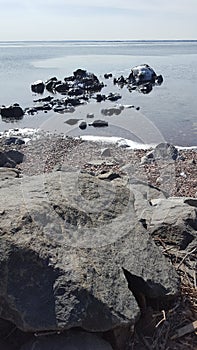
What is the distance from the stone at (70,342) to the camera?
3121 mm

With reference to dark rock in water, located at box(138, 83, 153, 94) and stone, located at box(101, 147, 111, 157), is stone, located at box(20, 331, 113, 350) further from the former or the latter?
dark rock in water, located at box(138, 83, 153, 94)

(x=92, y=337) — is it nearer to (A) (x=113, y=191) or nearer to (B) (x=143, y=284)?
(B) (x=143, y=284)

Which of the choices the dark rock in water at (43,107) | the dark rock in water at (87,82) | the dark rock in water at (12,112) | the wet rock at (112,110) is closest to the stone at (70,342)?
the wet rock at (112,110)

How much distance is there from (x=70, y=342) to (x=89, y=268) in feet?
1.73

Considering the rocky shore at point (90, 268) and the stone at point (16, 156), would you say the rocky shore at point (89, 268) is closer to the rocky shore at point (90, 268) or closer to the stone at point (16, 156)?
the rocky shore at point (90, 268)

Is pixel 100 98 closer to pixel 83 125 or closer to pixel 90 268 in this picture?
pixel 83 125

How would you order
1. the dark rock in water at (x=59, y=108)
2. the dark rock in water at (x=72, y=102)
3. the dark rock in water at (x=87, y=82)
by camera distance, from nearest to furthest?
the dark rock in water at (x=59, y=108)
the dark rock in water at (x=72, y=102)
the dark rock in water at (x=87, y=82)

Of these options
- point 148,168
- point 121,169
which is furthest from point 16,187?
point 148,168

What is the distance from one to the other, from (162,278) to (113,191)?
1.03 meters

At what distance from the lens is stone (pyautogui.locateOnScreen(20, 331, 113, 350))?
10.2 ft

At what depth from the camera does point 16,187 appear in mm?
4129

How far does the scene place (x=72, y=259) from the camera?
10.9 ft

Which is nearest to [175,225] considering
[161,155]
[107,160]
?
[107,160]

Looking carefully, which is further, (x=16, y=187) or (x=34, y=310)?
(x=16, y=187)
